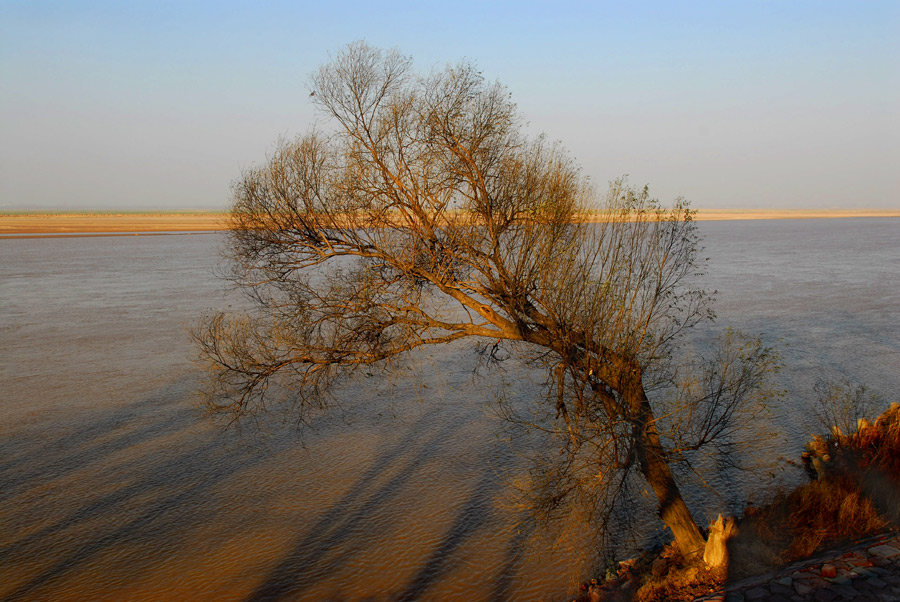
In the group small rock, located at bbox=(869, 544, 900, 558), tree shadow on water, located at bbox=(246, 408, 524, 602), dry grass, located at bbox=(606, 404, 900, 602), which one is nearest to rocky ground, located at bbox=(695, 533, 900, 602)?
small rock, located at bbox=(869, 544, 900, 558)

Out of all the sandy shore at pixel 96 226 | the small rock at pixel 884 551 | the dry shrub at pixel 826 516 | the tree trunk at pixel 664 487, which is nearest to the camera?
the small rock at pixel 884 551

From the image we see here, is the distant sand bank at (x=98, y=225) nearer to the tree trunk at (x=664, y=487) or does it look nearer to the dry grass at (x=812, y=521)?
the dry grass at (x=812, y=521)

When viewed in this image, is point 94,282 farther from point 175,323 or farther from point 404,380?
point 404,380

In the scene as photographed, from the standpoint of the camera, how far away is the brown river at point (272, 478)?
9.91m

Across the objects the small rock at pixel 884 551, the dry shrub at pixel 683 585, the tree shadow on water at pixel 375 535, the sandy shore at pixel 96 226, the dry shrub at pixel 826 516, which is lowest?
the tree shadow on water at pixel 375 535

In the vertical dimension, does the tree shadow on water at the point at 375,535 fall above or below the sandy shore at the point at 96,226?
below

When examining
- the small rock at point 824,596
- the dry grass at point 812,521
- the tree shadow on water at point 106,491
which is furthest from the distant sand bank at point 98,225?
the small rock at point 824,596

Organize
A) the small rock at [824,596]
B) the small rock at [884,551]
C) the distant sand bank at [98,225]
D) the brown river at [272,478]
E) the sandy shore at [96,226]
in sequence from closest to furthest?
the small rock at [824,596] < the small rock at [884,551] < the brown river at [272,478] < the sandy shore at [96,226] < the distant sand bank at [98,225]

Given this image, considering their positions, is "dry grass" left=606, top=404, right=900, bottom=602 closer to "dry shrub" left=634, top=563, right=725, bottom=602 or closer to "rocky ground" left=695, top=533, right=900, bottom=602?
"dry shrub" left=634, top=563, right=725, bottom=602

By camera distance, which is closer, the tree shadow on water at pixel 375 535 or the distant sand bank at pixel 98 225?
the tree shadow on water at pixel 375 535

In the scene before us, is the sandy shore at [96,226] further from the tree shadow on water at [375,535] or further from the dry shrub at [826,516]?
the dry shrub at [826,516]

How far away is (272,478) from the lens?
1290 centimetres

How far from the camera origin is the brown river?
991 cm

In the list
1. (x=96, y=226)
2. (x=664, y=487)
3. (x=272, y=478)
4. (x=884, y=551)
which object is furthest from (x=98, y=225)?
(x=884, y=551)
